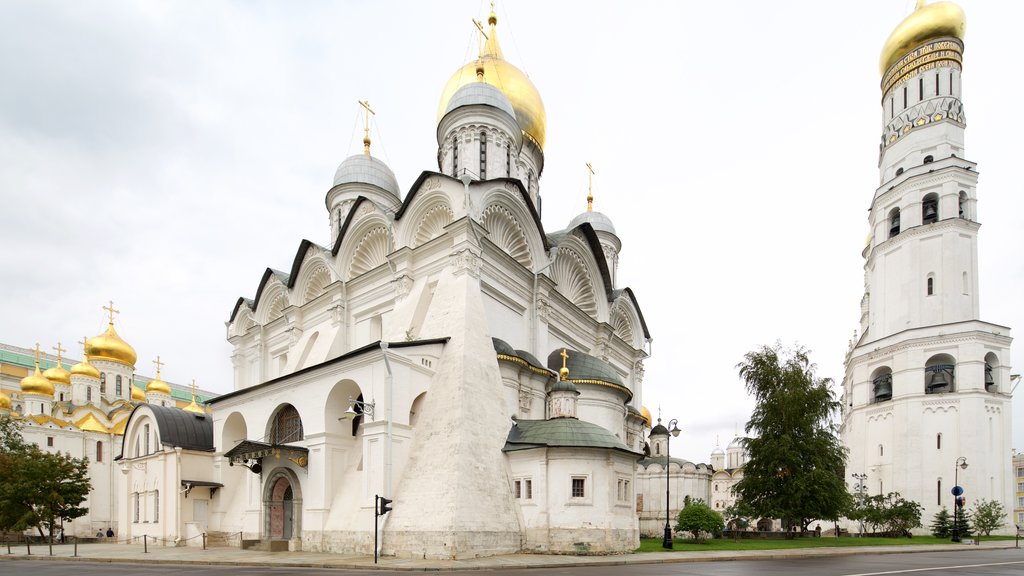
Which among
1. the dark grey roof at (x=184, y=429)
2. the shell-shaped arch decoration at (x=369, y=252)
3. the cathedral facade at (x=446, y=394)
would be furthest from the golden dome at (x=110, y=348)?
the shell-shaped arch decoration at (x=369, y=252)

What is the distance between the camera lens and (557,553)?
60.3 ft

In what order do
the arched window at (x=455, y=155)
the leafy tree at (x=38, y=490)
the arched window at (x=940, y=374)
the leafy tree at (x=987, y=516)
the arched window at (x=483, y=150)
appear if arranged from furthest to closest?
the arched window at (x=940, y=374), the leafy tree at (x=987, y=516), the arched window at (x=455, y=155), the arched window at (x=483, y=150), the leafy tree at (x=38, y=490)

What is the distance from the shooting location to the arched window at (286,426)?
22036 mm

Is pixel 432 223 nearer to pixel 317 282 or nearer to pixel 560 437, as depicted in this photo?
pixel 317 282

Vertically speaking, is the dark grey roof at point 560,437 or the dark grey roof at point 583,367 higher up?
the dark grey roof at point 583,367

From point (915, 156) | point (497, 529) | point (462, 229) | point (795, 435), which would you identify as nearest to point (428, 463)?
point (497, 529)

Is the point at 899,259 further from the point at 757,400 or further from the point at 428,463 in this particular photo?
the point at 428,463

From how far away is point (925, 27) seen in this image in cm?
4269

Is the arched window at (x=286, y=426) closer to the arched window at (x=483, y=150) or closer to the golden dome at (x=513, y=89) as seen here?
the arched window at (x=483, y=150)

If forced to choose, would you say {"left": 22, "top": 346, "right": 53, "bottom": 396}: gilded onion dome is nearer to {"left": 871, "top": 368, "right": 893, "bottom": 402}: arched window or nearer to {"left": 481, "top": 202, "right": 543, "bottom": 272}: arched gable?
{"left": 481, "top": 202, "right": 543, "bottom": 272}: arched gable

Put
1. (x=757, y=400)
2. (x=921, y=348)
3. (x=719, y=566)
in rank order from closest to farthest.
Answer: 1. (x=719, y=566)
2. (x=757, y=400)
3. (x=921, y=348)

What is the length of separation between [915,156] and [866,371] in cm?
1515

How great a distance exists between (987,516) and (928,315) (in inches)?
519

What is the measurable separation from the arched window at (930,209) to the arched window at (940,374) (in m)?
9.21
